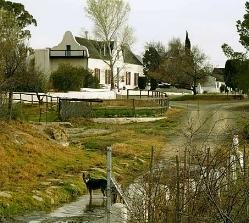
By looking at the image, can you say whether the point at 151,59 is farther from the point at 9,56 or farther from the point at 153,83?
the point at 9,56

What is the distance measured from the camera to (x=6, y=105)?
1038 inches

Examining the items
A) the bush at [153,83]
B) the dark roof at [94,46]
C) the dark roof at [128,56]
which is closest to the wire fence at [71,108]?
the dark roof at [94,46]

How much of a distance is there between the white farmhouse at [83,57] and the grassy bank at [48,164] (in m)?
38.0

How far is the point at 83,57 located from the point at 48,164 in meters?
48.3

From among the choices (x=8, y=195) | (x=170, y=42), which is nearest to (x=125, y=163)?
(x=8, y=195)

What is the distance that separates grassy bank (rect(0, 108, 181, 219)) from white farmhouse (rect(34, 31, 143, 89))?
3801 centimetres

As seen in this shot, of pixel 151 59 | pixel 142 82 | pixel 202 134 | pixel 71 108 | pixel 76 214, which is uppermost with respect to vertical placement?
pixel 151 59

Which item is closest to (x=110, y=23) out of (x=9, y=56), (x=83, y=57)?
(x=83, y=57)

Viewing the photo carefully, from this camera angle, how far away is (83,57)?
67688mm

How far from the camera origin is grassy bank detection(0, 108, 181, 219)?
15484mm

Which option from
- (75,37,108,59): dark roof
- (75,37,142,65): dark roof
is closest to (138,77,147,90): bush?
(75,37,142,65): dark roof

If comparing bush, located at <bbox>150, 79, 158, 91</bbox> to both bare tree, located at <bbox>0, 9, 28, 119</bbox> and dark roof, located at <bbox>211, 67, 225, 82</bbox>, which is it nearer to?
dark roof, located at <bbox>211, 67, 225, 82</bbox>

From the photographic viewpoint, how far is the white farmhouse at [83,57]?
66750 mm

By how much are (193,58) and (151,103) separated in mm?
30740
